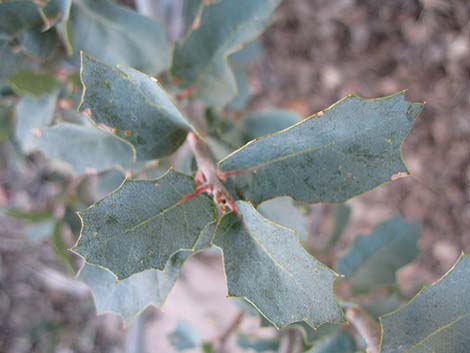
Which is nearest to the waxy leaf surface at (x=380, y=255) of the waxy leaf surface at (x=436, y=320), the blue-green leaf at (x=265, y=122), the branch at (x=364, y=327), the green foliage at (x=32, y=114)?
the branch at (x=364, y=327)

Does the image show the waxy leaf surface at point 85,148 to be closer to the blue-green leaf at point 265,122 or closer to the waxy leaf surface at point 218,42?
the waxy leaf surface at point 218,42

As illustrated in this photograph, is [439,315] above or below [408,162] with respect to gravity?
above

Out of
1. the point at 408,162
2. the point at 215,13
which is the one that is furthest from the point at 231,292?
the point at 408,162

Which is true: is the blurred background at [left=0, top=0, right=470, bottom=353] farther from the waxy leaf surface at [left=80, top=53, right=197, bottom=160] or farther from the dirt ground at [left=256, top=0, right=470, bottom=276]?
the waxy leaf surface at [left=80, top=53, right=197, bottom=160]

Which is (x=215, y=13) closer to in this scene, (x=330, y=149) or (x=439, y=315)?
(x=330, y=149)

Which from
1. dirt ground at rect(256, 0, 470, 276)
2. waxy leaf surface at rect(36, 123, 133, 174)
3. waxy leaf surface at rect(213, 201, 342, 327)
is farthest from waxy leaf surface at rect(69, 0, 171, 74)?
dirt ground at rect(256, 0, 470, 276)

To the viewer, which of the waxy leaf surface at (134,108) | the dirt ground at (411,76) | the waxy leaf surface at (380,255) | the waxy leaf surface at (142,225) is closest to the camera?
the waxy leaf surface at (142,225)
